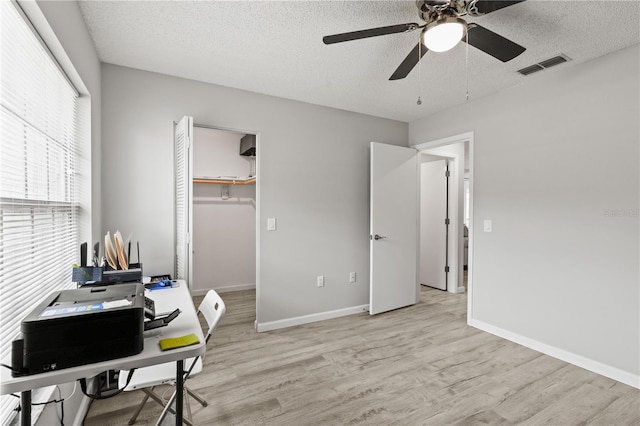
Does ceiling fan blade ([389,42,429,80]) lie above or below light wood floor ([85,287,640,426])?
above

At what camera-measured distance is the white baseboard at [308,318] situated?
3.27 m

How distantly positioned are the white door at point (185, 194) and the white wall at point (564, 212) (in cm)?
286

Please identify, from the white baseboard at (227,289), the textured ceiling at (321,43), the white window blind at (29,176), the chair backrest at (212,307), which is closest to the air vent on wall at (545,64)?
Result: the textured ceiling at (321,43)

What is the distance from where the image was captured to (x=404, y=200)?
3967mm

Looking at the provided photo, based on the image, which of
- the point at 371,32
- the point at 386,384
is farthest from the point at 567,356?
the point at 371,32

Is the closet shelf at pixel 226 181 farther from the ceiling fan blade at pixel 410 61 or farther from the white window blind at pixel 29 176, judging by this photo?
the ceiling fan blade at pixel 410 61

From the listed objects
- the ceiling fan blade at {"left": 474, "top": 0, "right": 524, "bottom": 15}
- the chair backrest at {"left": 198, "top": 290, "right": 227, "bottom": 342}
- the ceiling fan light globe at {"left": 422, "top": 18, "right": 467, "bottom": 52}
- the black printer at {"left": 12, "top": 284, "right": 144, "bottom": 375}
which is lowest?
the chair backrest at {"left": 198, "top": 290, "right": 227, "bottom": 342}

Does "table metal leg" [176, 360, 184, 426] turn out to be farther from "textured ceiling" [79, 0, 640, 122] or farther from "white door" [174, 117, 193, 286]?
"textured ceiling" [79, 0, 640, 122]

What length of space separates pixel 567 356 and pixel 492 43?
8.56ft

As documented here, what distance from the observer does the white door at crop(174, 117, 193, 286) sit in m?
2.49

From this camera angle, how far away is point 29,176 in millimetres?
1410

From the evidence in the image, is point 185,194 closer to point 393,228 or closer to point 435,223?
point 393,228

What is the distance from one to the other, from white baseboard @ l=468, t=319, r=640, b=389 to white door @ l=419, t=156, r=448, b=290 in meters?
1.63

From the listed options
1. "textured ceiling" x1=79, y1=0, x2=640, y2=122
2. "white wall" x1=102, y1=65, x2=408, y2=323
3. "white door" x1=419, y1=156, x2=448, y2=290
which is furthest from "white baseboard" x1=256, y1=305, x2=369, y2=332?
"textured ceiling" x1=79, y1=0, x2=640, y2=122
